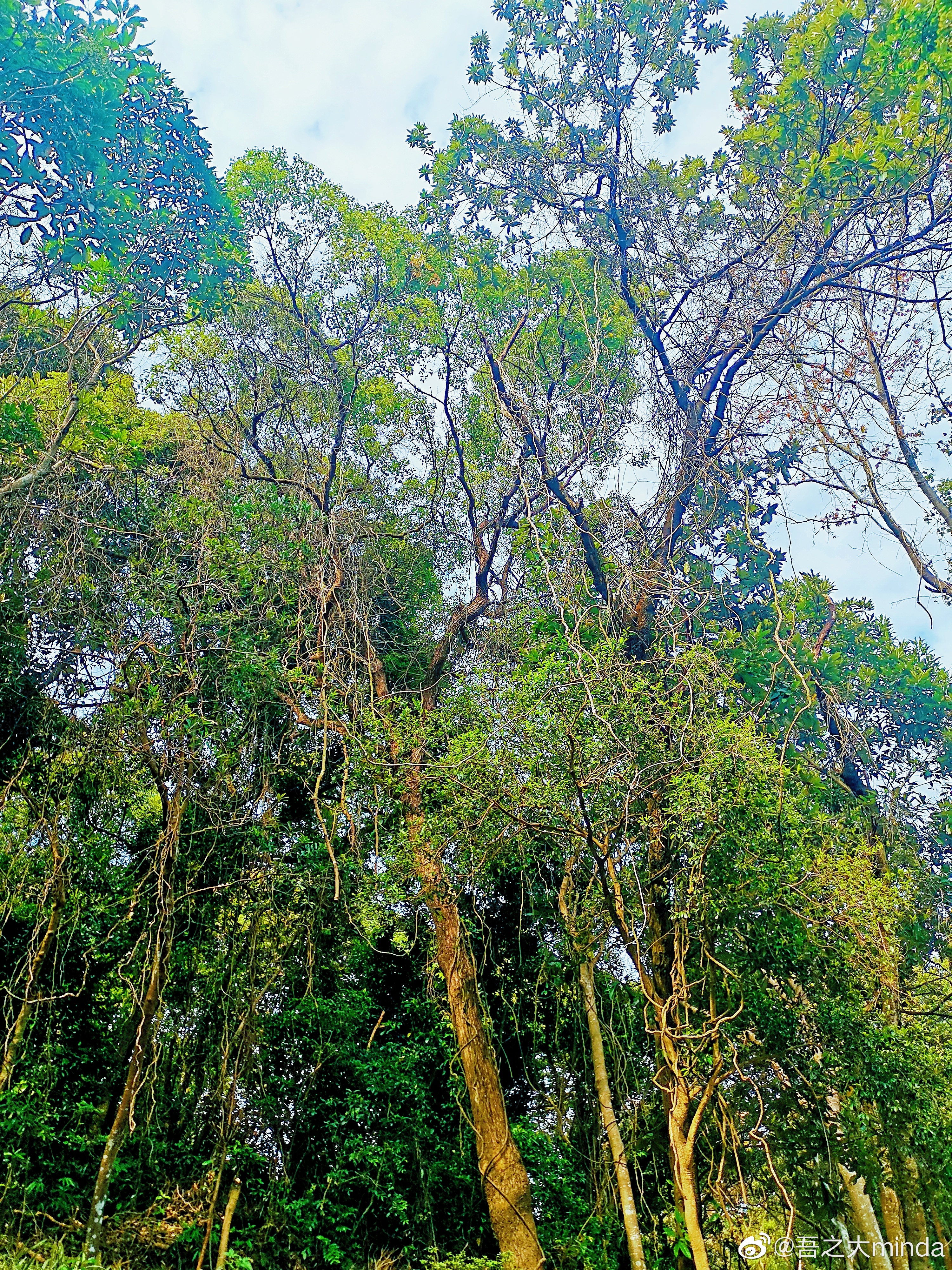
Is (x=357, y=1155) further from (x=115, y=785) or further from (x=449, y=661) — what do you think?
(x=449, y=661)

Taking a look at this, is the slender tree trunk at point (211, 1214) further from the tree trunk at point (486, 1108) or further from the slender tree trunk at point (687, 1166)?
the slender tree trunk at point (687, 1166)

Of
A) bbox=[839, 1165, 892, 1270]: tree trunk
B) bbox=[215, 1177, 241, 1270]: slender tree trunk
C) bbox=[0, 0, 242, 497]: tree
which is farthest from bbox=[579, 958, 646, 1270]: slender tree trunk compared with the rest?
bbox=[0, 0, 242, 497]: tree

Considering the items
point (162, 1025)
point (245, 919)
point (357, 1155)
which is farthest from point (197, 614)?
point (357, 1155)

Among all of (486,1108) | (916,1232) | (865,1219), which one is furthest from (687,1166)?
(916,1232)

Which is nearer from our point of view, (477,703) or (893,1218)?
(477,703)

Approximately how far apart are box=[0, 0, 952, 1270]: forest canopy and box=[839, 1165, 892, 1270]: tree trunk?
0.09 metres

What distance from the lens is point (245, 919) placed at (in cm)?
629

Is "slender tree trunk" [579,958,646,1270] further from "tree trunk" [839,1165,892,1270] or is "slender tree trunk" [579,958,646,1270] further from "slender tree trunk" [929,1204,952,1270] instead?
"slender tree trunk" [929,1204,952,1270]

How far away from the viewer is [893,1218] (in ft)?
24.4

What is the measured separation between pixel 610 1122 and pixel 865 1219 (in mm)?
3046

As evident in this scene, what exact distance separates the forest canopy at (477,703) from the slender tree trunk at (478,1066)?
0.03 meters

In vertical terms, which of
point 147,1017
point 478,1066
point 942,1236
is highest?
point 147,1017

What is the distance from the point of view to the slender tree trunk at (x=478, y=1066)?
16.8 feet

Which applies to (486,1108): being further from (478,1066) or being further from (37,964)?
(37,964)
